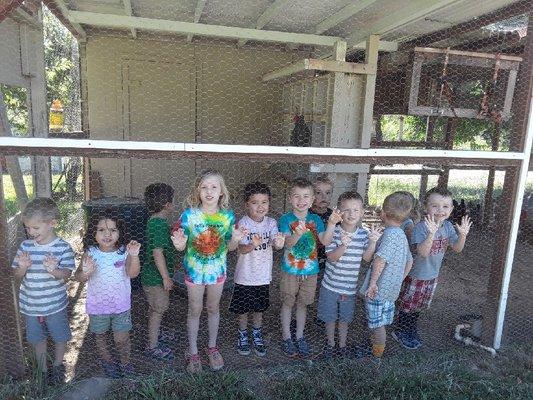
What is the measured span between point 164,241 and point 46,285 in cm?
56

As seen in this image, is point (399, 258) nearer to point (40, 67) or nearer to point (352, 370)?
point (352, 370)

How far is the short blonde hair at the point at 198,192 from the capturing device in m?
2.04

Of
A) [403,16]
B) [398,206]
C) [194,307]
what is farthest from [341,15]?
[194,307]

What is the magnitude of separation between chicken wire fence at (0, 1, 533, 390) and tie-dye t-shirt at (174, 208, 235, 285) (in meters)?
0.25

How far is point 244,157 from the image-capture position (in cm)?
183

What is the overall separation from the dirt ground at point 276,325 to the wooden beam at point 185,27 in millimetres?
2147

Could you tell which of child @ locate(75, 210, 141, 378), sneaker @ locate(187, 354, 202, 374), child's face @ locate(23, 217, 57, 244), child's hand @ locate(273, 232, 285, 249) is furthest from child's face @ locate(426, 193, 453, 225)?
child's face @ locate(23, 217, 57, 244)

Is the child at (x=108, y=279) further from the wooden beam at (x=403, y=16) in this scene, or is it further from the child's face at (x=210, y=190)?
the wooden beam at (x=403, y=16)

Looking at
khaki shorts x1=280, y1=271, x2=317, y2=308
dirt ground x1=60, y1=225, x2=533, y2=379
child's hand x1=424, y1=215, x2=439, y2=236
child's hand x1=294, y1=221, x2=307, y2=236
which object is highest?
child's hand x1=424, y1=215, x2=439, y2=236

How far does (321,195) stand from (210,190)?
845 millimetres

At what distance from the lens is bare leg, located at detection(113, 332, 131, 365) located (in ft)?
6.66

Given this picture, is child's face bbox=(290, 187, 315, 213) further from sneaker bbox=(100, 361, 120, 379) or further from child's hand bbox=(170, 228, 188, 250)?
sneaker bbox=(100, 361, 120, 379)

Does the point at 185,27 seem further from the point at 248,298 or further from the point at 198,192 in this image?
the point at 248,298

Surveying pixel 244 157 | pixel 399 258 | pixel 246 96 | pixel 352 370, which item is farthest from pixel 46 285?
pixel 246 96
